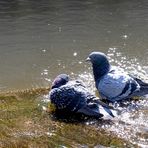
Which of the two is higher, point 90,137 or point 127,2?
point 90,137

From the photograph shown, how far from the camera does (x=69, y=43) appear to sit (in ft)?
39.4

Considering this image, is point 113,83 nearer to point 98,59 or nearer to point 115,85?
point 115,85

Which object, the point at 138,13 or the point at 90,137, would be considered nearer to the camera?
the point at 90,137

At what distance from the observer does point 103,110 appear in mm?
5785

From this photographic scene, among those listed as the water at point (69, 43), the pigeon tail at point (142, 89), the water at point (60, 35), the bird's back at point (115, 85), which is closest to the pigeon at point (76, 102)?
the water at point (69, 43)

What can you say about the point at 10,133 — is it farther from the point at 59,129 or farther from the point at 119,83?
the point at 119,83

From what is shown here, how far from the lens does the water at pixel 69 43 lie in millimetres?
5847

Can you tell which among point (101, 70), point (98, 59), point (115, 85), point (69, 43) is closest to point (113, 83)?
point (115, 85)

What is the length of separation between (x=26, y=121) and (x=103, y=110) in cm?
100

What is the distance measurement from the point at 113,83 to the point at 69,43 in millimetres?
5507

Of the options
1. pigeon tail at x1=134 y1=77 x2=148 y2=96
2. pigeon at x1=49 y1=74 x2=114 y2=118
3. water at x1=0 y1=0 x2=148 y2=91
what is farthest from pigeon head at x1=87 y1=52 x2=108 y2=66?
water at x1=0 y1=0 x2=148 y2=91

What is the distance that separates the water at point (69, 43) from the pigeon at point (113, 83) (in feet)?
0.86

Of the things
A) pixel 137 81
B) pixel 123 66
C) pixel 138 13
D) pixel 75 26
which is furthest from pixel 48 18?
pixel 137 81

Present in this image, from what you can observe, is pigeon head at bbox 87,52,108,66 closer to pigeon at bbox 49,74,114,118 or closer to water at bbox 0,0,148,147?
water at bbox 0,0,148,147
